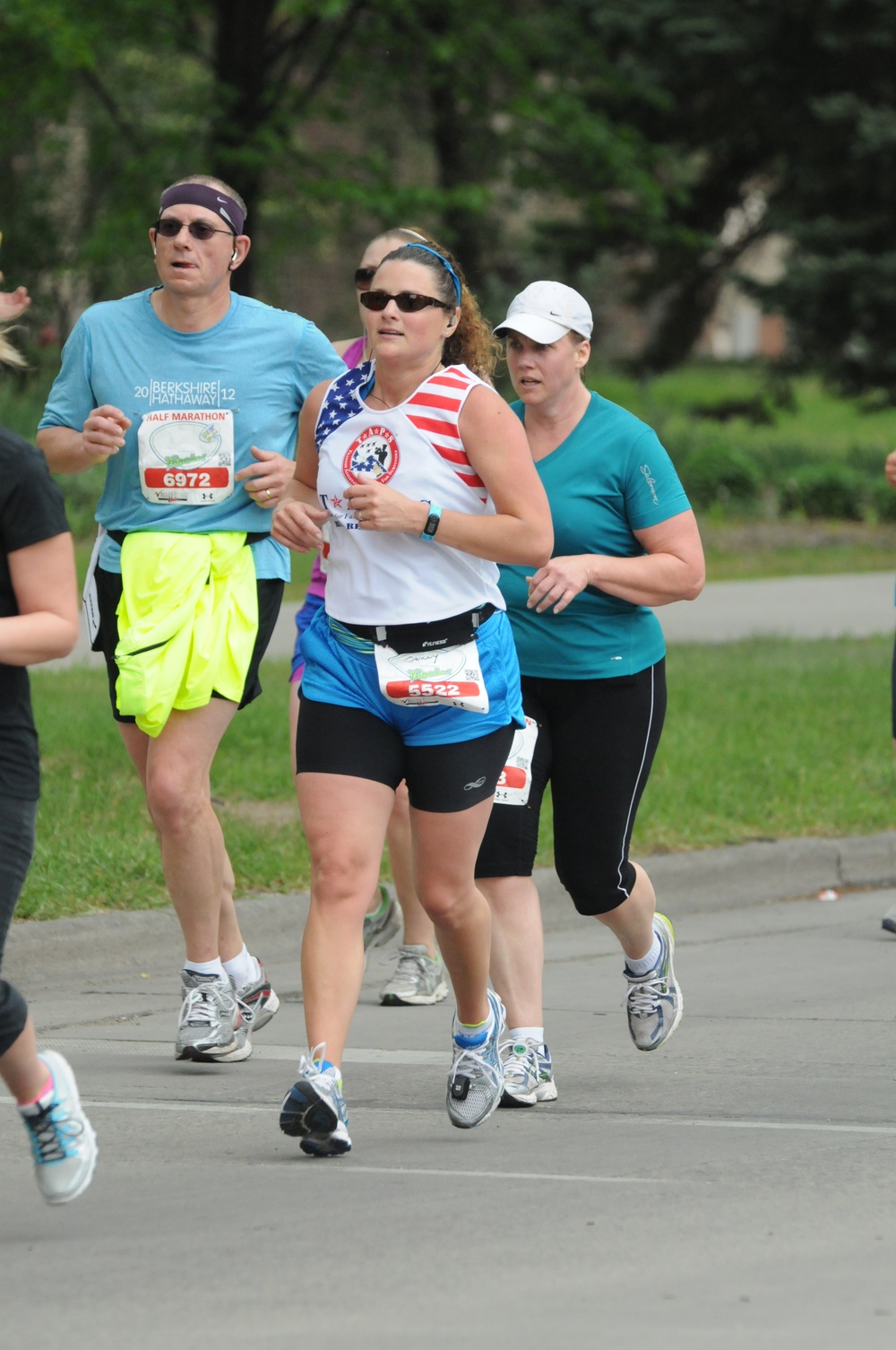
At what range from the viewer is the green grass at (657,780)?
25.6 ft

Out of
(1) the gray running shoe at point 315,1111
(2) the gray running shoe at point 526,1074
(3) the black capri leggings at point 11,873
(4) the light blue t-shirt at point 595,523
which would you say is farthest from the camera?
(4) the light blue t-shirt at point 595,523

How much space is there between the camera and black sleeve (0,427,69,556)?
3719mm

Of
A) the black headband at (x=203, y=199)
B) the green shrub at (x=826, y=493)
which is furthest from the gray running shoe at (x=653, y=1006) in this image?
the green shrub at (x=826, y=493)

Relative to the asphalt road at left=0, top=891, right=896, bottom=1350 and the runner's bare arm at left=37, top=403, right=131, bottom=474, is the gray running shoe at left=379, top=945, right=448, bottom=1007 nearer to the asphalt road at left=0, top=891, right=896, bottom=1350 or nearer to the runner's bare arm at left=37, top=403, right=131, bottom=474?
the asphalt road at left=0, top=891, right=896, bottom=1350

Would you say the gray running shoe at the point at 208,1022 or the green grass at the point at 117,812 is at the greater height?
the gray running shoe at the point at 208,1022

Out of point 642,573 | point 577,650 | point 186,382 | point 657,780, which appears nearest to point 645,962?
point 577,650

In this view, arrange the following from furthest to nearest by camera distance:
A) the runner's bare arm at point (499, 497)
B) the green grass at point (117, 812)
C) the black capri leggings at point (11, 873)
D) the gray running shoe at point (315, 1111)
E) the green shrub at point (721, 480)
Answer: the green shrub at point (721, 480) < the green grass at point (117, 812) < the runner's bare arm at point (499, 497) < the gray running shoe at point (315, 1111) < the black capri leggings at point (11, 873)

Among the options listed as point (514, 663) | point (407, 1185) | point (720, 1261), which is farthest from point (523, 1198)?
point (514, 663)

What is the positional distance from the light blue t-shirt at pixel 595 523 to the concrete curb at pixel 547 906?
2.38 m

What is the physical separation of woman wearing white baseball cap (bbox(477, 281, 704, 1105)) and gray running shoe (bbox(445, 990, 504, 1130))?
38cm

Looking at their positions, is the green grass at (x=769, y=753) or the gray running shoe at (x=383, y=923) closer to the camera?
the gray running shoe at (x=383, y=923)

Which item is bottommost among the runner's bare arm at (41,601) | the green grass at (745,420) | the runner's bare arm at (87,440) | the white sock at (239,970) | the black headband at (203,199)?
the green grass at (745,420)

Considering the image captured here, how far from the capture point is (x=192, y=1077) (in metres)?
5.64

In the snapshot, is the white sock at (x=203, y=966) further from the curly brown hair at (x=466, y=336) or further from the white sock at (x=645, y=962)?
the curly brown hair at (x=466, y=336)
